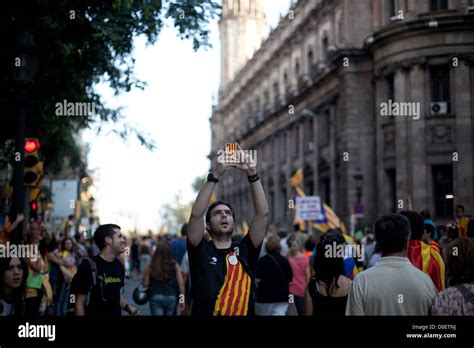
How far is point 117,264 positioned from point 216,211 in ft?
6.60

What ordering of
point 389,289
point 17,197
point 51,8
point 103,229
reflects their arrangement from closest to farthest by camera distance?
point 389,289 → point 103,229 → point 17,197 → point 51,8

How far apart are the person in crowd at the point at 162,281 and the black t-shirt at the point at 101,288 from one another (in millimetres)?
→ 3689

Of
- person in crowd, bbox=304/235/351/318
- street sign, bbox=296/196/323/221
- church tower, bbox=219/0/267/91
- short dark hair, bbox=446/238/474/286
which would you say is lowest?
person in crowd, bbox=304/235/351/318

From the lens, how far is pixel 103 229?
7.11m

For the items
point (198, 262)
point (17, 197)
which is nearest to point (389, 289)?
point (198, 262)

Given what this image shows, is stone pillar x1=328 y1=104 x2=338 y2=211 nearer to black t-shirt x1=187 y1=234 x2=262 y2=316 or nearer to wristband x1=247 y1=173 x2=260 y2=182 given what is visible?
wristband x1=247 y1=173 x2=260 y2=182

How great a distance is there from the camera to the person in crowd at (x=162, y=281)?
34.8 ft

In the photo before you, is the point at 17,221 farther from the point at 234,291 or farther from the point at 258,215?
the point at 234,291

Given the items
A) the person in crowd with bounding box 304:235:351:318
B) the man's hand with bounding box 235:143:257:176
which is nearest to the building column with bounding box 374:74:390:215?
the person in crowd with bounding box 304:235:351:318

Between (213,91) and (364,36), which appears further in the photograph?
(213,91)

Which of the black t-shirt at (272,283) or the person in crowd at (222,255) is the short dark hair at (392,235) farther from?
the black t-shirt at (272,283)

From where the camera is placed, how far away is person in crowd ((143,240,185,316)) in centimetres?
1062

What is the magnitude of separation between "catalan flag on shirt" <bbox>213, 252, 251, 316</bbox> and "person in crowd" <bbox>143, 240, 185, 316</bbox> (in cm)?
533

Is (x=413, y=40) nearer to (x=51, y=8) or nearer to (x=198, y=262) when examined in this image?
(x=51, y=8)
